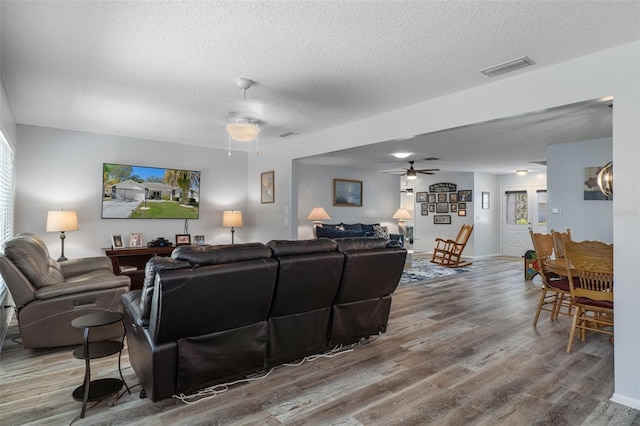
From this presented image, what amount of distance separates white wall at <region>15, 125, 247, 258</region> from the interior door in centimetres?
819

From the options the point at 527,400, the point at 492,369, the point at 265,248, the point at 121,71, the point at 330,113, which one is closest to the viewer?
the point at 527,400

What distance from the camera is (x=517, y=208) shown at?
996cm

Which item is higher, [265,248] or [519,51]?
[519,51]

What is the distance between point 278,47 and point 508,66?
1906 mm

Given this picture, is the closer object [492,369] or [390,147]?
[492,369]

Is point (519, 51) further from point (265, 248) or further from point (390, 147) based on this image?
point (390, 147)

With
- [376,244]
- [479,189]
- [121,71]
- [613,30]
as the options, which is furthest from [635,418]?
[479,189]

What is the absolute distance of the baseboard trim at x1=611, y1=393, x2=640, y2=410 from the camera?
233 centimetres

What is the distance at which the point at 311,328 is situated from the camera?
2.86 m

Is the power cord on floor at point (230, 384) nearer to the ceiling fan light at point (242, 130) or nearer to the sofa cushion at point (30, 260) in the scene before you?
the sofa cushion at point (30, 260)

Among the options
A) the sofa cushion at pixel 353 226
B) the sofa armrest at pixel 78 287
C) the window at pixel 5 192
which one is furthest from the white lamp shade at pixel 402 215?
the window at pixel 5 192

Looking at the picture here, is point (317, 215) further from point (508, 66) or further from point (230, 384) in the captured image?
point (230, 384)

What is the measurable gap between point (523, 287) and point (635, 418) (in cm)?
395

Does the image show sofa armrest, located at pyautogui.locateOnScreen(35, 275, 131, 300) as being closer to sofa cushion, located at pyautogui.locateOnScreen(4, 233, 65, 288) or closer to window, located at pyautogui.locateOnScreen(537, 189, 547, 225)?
sofa cushion, located at pyautogui.locateOnScreen(4, 233, 65, 288)
